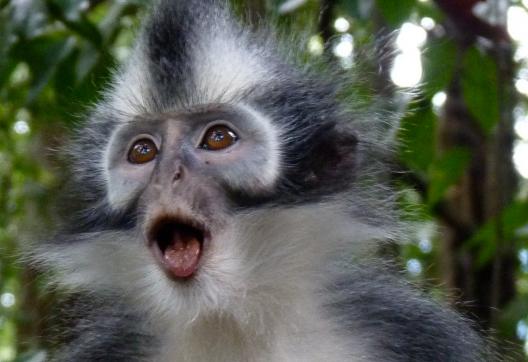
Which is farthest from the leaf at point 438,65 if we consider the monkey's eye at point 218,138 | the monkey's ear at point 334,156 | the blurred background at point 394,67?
the monkey's eye at point 218,138

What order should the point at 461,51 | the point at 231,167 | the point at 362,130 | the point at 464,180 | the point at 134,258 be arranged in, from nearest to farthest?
the point at 231,167 → the point at 134,258 → the point at 362,130 → the point at 461,51 → the point at 464,180

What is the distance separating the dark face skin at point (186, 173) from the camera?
2.63 metres

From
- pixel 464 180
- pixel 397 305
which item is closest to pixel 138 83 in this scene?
pixel 397 305

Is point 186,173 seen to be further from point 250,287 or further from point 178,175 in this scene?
point 250,287

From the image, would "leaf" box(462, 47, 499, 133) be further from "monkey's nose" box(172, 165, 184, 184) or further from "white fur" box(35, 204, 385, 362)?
"monkey's nose" box(172, 165, 184, 184)

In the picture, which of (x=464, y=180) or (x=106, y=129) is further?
(x=464, y=180)

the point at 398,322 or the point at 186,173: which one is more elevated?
the point at 186,173

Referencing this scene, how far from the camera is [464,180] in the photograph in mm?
5855

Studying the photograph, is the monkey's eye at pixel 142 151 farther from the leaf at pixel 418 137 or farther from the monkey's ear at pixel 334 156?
the leaf at pixel 418 137

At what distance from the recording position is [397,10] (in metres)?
3.13

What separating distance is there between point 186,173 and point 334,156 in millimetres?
624

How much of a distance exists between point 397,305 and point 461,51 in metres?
1.07

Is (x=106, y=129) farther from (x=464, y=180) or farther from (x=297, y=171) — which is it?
(x=464, y=180)

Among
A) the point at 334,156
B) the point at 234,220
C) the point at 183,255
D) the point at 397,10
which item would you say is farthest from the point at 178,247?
the point at 397,10
